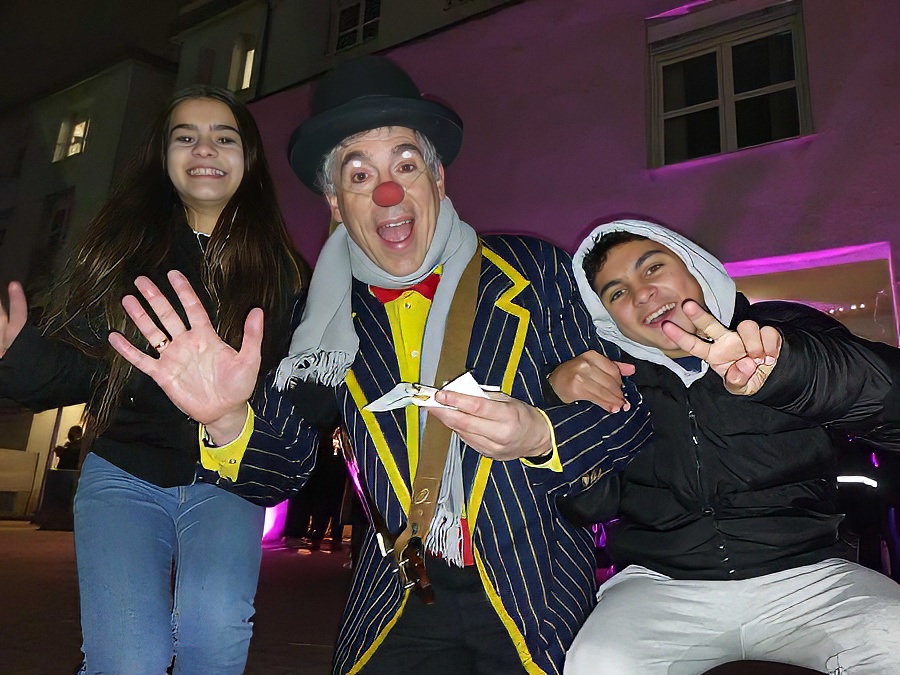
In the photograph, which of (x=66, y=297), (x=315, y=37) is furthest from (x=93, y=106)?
(x=66, y=297)

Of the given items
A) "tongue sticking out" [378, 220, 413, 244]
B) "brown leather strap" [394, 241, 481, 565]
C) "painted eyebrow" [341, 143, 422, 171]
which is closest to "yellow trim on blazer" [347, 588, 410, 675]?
"brown leather strap" [394, 241, 481, 565]

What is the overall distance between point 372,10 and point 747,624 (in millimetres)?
8640

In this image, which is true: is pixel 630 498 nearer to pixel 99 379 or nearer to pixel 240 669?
pixel 240 669

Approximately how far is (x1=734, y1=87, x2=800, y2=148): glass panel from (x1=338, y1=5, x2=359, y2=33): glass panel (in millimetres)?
5083

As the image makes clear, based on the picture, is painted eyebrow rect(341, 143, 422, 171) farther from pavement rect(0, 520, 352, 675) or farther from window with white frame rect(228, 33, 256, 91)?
window with white frame rect(228, 33, 256, 91)

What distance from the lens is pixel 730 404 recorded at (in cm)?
182

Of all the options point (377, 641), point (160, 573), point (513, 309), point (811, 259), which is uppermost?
point (811, 259)

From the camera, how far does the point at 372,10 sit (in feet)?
28.0

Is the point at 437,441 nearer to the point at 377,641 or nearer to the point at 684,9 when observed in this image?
the point at 377,641

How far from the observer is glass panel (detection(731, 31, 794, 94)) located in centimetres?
581

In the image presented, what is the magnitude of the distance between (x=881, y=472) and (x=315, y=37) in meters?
8.33

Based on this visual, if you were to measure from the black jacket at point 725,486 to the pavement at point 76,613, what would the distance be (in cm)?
181

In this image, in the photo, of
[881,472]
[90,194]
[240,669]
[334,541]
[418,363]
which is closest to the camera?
[240,669]

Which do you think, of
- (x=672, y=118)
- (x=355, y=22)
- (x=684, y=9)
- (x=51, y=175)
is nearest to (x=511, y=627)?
(x=672, y=118)
